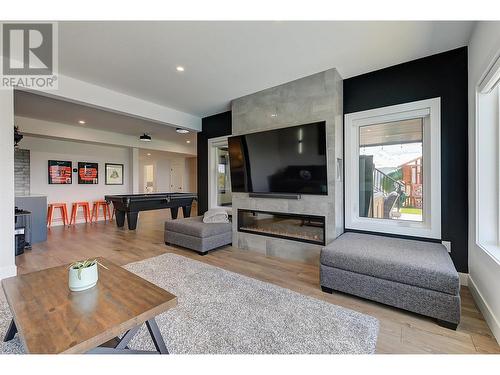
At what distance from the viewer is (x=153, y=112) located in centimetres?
421

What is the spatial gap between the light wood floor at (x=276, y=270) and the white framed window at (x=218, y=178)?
4.41 ft

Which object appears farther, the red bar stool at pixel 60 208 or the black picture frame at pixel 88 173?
the black picture frame at pixel 88 173

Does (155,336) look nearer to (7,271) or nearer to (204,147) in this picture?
(7,271)

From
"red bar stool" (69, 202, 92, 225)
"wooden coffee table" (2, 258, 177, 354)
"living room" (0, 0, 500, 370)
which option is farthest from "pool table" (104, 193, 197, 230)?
"wooden coffee table" (2, 258, 177, 354)

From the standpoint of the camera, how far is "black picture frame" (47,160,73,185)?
6.16m

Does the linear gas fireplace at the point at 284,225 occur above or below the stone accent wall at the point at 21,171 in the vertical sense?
below

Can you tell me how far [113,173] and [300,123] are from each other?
6.77 meters

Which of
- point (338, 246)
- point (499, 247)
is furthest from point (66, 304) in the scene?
point (499, 247)

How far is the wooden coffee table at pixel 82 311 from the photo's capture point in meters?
1.01

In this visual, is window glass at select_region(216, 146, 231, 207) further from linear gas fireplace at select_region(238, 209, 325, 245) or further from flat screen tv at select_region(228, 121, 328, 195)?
linear gas fireplace at select_region(238, 209, 325, 245)

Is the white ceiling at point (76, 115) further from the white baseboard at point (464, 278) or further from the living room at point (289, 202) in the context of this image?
the white baseboard at point (464, 278)

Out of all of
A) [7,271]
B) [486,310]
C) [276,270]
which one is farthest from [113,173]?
[486,310]

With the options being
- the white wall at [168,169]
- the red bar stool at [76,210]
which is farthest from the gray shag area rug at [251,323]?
the white wall at [168,169]

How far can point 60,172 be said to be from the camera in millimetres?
6316
